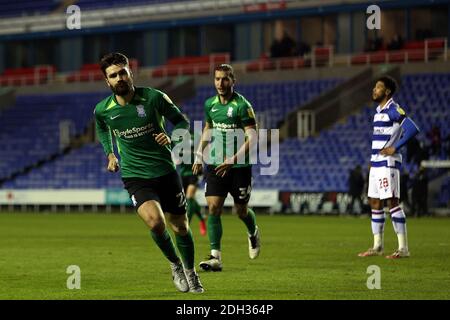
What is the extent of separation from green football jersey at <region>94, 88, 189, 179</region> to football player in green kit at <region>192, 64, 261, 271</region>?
9.37 ft

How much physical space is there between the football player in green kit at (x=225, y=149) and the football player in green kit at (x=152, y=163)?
2.80m

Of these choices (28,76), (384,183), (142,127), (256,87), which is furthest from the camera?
(28,76)

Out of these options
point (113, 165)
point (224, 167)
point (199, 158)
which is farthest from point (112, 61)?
point (224, 167)

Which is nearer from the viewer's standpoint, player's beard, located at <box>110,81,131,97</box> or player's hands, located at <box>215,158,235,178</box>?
player's beard, located at <box>110,81,131,97</box>

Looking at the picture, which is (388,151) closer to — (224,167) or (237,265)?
(237,265)

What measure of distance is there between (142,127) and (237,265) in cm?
423

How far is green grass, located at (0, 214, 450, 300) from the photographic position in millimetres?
11227

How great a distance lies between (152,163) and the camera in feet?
36.8

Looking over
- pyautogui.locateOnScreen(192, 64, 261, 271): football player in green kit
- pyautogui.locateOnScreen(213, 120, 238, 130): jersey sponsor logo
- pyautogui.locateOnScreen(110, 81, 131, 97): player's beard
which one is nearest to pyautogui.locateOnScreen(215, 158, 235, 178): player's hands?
pyautogui.locateOnScreen(192, 64, 261, 271): football player in green kit

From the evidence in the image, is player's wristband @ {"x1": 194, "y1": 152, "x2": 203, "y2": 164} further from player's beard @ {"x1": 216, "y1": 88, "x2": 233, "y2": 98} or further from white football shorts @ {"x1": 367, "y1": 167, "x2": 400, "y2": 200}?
white football shorts @ {"x1": 367, "y1": 167, "x2": 400, "y2": 200}

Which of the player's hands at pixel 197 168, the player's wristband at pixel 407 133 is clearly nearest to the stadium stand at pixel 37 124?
the player's wristband at pixel 407 133

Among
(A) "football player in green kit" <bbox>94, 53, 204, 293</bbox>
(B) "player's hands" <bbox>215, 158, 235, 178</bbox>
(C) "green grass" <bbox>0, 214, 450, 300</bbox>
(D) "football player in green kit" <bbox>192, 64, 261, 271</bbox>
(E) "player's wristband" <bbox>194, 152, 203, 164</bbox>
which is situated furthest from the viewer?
(D) "football player in green kit" <bbox>192, 64, 261, 271</bbox>

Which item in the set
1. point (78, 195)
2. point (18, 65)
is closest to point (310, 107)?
point (78, 195)
